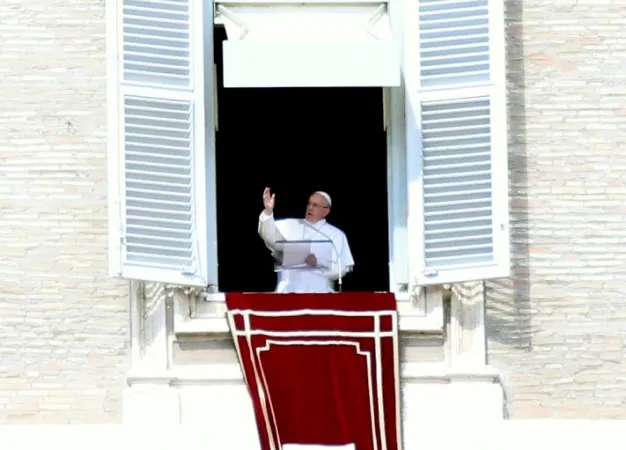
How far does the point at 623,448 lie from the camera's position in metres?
12.6

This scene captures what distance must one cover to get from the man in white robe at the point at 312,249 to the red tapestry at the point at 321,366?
391 mm

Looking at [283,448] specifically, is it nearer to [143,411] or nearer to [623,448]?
[143,411]

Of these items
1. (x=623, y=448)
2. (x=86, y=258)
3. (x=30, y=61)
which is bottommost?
(x=623, y=448)

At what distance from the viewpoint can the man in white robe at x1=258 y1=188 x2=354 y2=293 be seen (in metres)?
13.2

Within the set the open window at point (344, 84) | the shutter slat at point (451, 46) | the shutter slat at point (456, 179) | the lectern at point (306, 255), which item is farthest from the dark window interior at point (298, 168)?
the shutter slat at point (451, 46)

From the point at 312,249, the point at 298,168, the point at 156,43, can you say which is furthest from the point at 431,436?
the point at 298,168

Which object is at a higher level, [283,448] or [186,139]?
[186,139]

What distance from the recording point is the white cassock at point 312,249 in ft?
43.4

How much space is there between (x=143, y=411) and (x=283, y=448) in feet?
2.20

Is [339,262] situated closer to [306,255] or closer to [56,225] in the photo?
[306,255]

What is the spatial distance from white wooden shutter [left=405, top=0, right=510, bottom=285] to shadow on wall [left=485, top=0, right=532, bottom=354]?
307 mm

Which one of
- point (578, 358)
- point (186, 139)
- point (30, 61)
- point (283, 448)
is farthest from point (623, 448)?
point (30, 61)

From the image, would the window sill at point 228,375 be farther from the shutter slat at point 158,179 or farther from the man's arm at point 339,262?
the man's arm at point 339,262

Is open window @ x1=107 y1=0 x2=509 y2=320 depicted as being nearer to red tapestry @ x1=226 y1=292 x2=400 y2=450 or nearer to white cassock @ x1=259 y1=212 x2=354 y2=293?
red tapestry @ x1=226 y1=292 x2=400 y2=450
